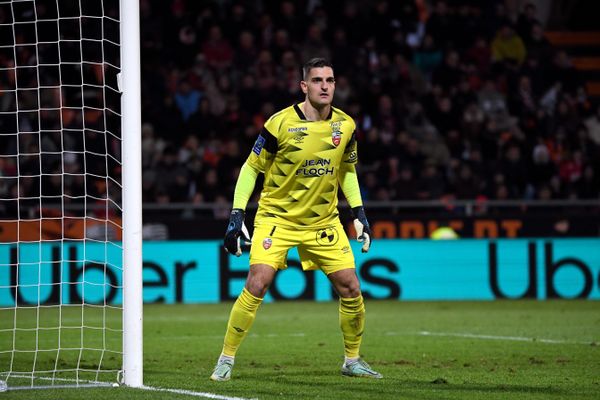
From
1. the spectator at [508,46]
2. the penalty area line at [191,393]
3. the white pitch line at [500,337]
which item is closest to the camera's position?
the penalty area line at [191,393]

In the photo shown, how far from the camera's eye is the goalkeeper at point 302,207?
7.88m

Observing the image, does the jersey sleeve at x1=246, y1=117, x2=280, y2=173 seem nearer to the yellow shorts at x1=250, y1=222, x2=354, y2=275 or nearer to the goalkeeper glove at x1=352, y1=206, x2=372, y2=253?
the yellow shorts at x1=250, y1=222, x2=354, y2=275

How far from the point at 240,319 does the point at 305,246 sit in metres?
0.76

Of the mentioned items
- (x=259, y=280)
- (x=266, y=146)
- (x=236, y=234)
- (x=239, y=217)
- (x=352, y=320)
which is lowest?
(x=352, y=320)

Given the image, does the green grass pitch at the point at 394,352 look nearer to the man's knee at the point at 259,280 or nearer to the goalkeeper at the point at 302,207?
the goalkeeper at the point at 302,207

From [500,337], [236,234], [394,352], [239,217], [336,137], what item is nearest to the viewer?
[236,234]

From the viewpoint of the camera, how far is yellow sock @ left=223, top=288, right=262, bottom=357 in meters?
7.85

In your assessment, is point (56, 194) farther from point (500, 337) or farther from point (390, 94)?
point (500, 337)

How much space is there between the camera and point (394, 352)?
10.1 m

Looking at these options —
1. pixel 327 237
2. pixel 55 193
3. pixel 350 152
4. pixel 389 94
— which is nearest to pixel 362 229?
pixel 327 237

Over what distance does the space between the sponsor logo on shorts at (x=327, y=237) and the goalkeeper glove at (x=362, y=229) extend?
185mm

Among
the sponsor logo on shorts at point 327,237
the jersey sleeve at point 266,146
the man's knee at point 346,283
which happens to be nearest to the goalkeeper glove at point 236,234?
the jersey sleeve at point 266,146

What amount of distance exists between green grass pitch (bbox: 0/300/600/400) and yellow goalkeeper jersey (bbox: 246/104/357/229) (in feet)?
4.16

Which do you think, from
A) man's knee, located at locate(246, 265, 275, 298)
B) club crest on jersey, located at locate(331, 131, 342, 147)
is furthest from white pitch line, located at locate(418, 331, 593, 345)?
man's knee, located at locate(246, 265, 275, 298)
